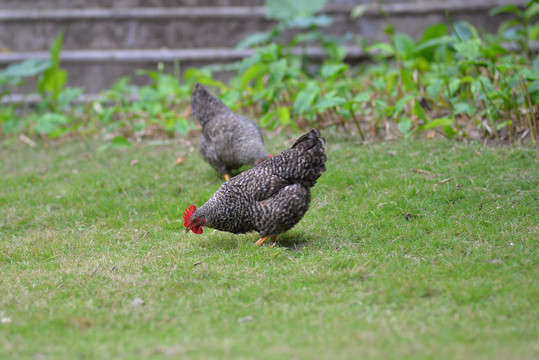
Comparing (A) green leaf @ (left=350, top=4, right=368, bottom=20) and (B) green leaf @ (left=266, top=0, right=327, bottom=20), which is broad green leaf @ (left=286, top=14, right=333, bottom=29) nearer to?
(B) green leaf @ (left=266, top=0, right=327, bottom=20)

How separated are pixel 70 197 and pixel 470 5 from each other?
27.7 feet

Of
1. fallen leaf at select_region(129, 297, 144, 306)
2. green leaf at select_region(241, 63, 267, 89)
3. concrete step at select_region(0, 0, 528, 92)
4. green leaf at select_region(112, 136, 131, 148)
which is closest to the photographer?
fallen leaf at select_region(129, 297, 144, 306)

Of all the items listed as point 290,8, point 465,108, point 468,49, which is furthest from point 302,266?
point 290,8

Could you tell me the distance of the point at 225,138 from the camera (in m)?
6.45

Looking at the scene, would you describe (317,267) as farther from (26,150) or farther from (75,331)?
(26,150)

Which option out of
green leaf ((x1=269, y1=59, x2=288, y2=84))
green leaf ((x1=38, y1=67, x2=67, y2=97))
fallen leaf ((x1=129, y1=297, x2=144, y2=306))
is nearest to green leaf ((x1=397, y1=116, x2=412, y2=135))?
green leaf ((x1=269, y1=59, x2=288, y2=84))

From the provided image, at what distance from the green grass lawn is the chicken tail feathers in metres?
0.75

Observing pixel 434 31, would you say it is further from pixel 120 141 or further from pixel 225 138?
pixel 120 141

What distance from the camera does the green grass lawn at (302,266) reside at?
10.9ft

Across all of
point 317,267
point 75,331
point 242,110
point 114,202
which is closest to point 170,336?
point 75,331

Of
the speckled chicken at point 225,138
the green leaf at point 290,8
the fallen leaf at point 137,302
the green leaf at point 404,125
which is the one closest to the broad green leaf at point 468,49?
the green leaf at point 404,125

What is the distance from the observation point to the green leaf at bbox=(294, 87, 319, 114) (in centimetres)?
749

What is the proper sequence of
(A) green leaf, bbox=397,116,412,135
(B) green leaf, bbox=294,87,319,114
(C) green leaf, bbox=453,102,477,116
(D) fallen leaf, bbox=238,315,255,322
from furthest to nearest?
(B) green leaf, bbox=294,87,319,114, (A) green leaf, bbox=397,116,412,135, (C) green leaf, bbox=453,102,477,116, (D) fallen leaf, bbox=238,315,255,322

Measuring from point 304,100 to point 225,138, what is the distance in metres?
1.59
